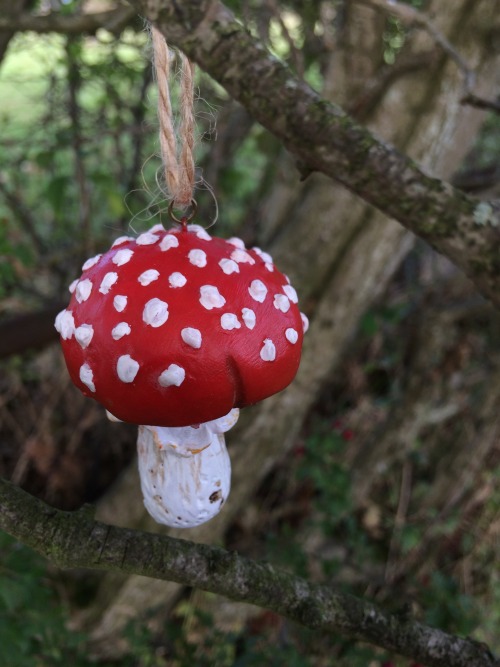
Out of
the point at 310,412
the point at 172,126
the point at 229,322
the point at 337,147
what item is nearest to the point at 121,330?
the point at 229,322

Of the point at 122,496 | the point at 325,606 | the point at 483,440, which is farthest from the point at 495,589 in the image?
the point at 325,606

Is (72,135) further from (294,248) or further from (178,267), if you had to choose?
(178,267)

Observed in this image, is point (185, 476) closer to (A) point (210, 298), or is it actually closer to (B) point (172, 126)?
(A) point (210, 298)

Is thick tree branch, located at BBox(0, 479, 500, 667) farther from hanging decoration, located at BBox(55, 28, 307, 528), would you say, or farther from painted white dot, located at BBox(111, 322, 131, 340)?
painted white dot, located at BBox(111, 322, 131, 340)

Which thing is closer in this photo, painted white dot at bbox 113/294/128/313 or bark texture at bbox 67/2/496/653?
painted white dot at bbox 113/294/128/313

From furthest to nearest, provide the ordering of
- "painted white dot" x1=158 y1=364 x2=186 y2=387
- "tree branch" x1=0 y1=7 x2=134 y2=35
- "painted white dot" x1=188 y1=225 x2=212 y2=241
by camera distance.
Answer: "tree branch" x1=0 y1=7 x2=134 y2=35, "painted white dot" x1=188 y1=225 x2=212 y2=241, "painted white dot" x1=158 y1=364 x2=186 y2=387

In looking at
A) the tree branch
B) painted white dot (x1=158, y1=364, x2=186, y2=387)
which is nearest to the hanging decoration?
painted white dot (x1=158, y1=364, x2=186, y2=387)
